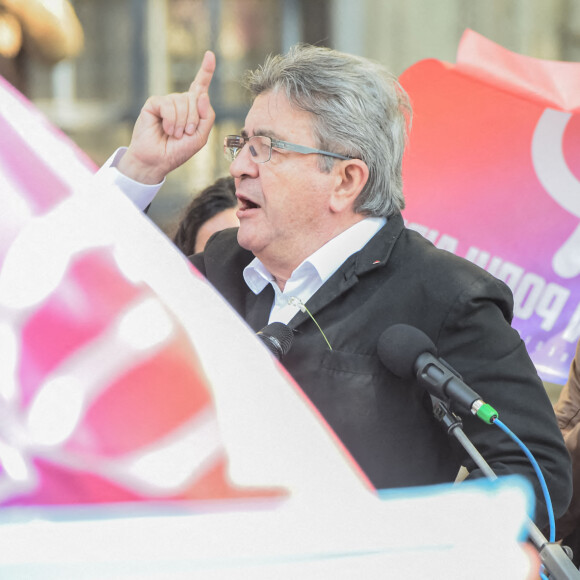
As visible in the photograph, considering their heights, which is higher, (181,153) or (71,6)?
(181,153)

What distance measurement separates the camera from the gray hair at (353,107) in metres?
2.37

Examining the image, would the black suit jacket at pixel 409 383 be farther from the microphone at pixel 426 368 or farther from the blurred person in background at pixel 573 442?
the blurred person in background at pixel 573 442

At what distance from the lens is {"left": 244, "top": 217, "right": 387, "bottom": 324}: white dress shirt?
7.64 feet

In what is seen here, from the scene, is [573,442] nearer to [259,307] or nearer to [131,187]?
[259,307]

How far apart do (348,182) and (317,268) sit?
249 millimetres

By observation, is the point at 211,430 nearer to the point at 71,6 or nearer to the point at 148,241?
the point at 148,241

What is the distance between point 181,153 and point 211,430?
4.78 ft

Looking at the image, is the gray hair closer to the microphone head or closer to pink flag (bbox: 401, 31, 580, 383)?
the microphone head

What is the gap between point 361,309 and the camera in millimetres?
2244

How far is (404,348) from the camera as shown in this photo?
6.11ft

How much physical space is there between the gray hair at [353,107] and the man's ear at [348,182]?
0.02 meters

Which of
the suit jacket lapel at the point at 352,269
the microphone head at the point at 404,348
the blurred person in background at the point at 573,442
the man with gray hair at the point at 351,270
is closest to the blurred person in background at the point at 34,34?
the man with gray hair at the point at 351,270

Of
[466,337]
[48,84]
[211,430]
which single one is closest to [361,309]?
[466,337]

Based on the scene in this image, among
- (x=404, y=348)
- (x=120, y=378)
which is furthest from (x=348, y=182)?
(x=120, y=378)
